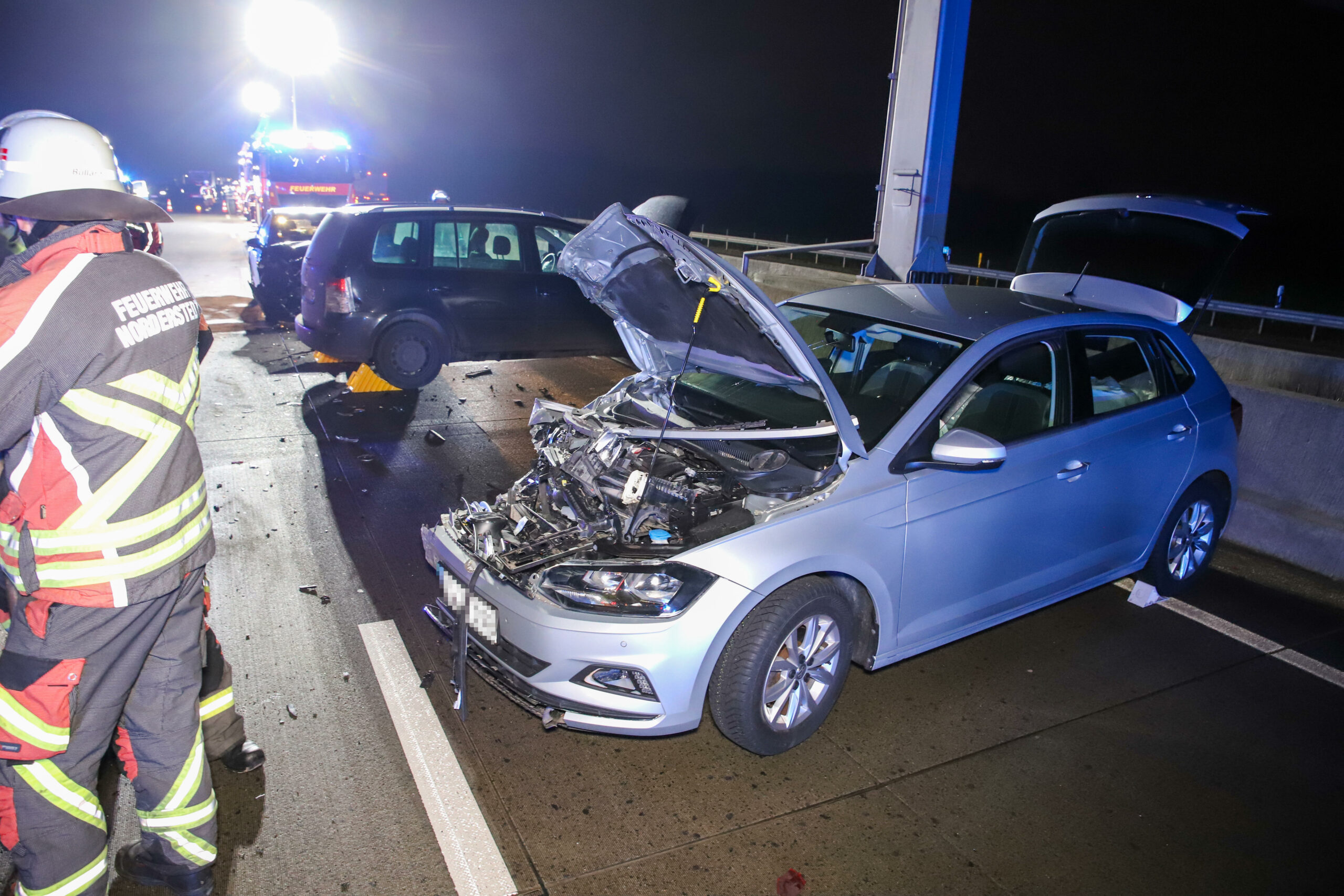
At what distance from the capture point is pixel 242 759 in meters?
3.30

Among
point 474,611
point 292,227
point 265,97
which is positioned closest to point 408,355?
point 292,227

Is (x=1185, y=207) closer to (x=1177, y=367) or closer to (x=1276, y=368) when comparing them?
(x=1177, y=367)

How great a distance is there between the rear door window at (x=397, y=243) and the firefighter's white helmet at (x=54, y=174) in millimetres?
5981

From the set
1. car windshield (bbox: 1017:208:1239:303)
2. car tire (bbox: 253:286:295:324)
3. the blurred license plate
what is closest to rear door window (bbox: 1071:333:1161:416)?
car windshield (bbox: 1017:208:1239:303)

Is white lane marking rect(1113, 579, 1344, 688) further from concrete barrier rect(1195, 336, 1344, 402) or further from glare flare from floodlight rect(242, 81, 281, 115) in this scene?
glare flare from floodlight rect(242, 81, 281, 115)

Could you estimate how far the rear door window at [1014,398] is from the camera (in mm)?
4016

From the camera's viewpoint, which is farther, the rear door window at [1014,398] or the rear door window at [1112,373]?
the rear door window at [1112,373]

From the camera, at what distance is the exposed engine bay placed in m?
3.44

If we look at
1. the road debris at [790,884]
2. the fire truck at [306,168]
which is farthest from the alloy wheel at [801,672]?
the fire truck at [306,168]

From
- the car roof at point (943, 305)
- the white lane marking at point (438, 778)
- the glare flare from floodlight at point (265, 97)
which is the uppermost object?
the glare flare from floodlight at point (265, 97)

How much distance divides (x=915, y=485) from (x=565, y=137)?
46.0 metres

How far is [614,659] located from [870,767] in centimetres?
121

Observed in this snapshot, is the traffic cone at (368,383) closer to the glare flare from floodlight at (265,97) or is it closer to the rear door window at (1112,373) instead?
the rear door window at (1112,373)

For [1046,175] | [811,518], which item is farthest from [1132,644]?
[1046,175]
